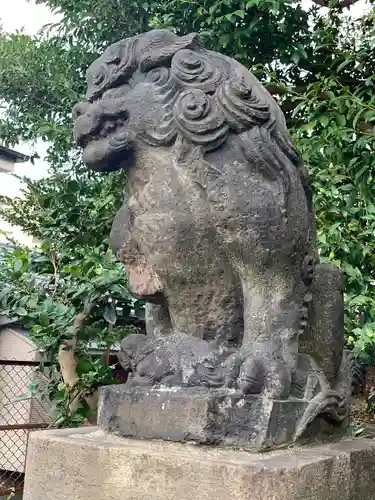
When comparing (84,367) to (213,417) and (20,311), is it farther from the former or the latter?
(213,417)

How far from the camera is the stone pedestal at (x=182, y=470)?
147cm

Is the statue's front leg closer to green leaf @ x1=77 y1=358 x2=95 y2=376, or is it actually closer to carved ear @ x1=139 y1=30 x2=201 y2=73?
carved ear @ x1=139 y1=30 x2=201 y2=73

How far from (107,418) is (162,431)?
220 millimetres

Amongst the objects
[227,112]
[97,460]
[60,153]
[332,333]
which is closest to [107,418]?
[97,460]

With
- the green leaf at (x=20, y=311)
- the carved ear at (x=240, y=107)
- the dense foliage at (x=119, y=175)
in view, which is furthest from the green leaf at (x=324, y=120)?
the green leaf at (x=20, y=311)

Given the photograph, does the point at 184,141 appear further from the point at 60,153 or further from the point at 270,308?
the point at 60,153

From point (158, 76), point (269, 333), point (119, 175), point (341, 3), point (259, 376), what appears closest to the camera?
point (259, 376)

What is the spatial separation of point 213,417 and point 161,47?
1077mm

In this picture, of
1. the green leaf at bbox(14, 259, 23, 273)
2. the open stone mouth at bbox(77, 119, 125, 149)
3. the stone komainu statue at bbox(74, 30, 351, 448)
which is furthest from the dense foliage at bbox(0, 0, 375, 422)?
the open stone mouth at bbox(77, 119, 125, 149)

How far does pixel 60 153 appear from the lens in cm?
480

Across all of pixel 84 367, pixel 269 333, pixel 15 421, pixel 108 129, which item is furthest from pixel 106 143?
pixel 15 421

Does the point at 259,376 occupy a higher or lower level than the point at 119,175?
lower

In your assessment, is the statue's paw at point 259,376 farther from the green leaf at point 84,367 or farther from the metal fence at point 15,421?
the metal fence at point 15,421

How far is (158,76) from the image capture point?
1.91m
